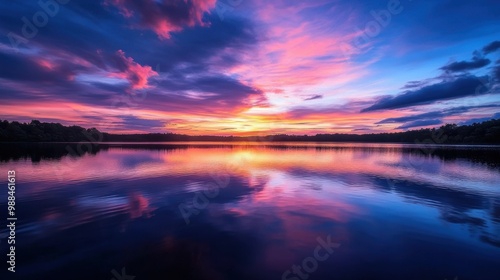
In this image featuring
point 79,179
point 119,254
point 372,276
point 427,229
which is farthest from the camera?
point 79,179

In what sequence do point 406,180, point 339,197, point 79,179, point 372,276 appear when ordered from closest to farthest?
point 372,276
point 339,197
point 79,179
point 406,180

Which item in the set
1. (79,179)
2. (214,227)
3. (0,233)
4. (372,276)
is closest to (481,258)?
(372,276)

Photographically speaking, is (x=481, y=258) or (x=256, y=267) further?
(x=481, y=258)

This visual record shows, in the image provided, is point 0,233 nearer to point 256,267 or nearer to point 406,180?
point 256,267

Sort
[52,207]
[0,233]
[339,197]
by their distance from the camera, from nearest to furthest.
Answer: [0,233], [52,207], [339,197]

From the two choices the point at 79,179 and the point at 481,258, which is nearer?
the point at 481,258

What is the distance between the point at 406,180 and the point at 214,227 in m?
28.2

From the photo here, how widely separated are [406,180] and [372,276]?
86.6 feet

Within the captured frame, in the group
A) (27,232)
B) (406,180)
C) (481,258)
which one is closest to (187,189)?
(27,232)

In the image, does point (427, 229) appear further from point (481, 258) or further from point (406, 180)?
point (406, 180)

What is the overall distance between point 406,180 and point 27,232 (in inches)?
1472

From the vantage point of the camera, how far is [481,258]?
1013 centimetres

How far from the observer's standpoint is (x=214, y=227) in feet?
43.9

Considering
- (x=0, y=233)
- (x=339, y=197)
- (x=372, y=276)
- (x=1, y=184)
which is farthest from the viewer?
(x=1, y=184)
